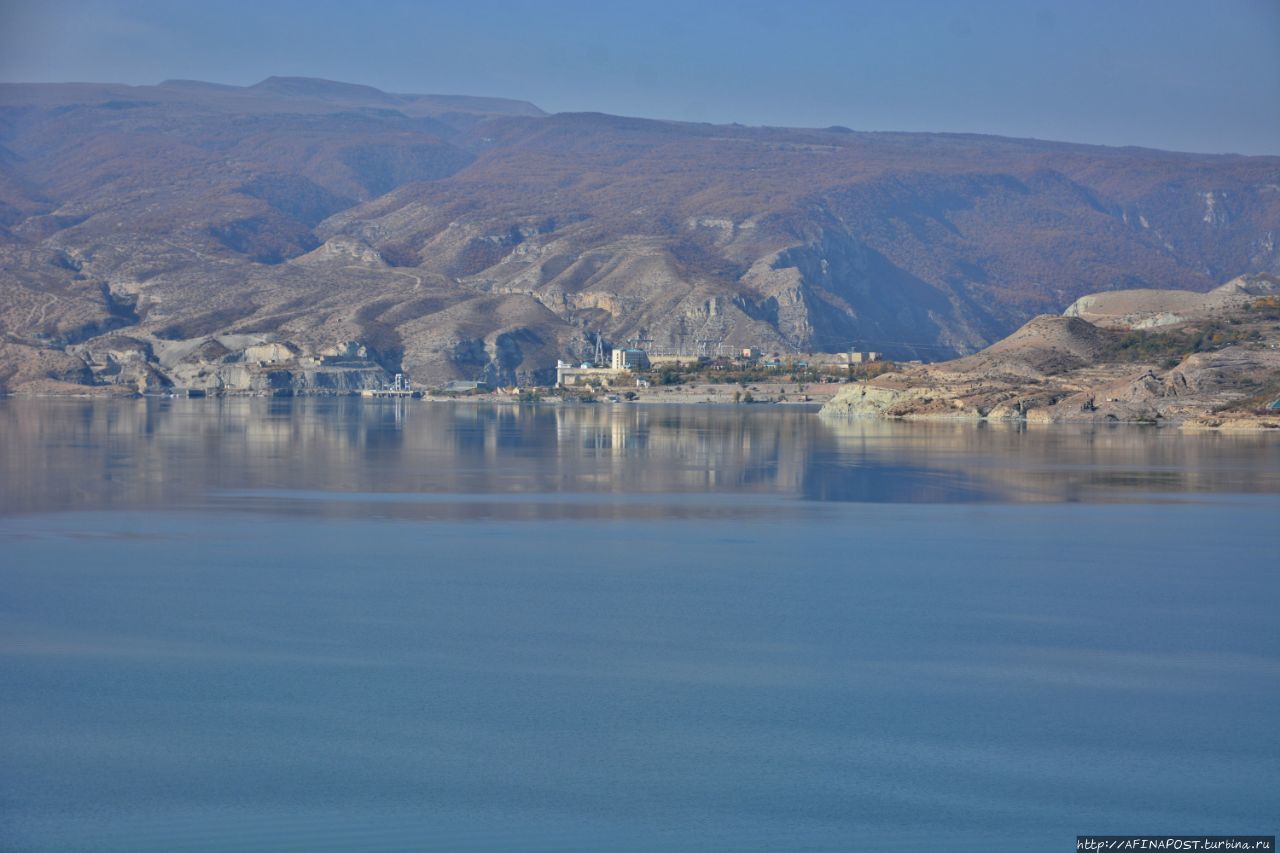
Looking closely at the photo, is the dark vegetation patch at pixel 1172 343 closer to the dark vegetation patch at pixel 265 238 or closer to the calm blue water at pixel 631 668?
the calm blue water at pixel 631 668

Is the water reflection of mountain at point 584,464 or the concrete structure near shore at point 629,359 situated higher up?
the concrete structure near shore at point 629,359

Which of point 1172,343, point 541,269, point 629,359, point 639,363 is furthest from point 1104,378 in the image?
point 541,269

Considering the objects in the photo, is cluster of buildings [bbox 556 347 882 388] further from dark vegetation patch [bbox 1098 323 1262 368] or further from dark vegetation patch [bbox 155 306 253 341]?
dark vegetation patch [bbox 1098 323 1262 368]

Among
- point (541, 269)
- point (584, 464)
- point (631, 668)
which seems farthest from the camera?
point (541, 269)

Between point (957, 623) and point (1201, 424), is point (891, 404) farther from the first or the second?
point (957, 623)

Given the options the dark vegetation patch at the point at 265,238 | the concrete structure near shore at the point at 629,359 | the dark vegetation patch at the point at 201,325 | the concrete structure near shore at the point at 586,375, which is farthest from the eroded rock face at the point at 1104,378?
the dark vegetation patch at the point at 265,238

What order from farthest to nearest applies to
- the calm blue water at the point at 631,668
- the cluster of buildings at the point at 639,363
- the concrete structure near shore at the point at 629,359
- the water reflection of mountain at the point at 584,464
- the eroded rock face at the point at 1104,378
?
1. the concrete structure near shore at the point at 629,359
2. the cluster of buildings at the point at 639,363
3. the eroded rock face at the point at 1104,378
4. the water reflection of mountain at the point at 584,464
5. the calm blue water at the point at 631,668

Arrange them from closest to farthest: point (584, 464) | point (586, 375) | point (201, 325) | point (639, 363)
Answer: point (584, 464) → point (586, 375) → point (639, 363) → point (201, 325)

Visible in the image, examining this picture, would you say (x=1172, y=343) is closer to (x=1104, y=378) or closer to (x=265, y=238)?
(x=1104, y=378)
